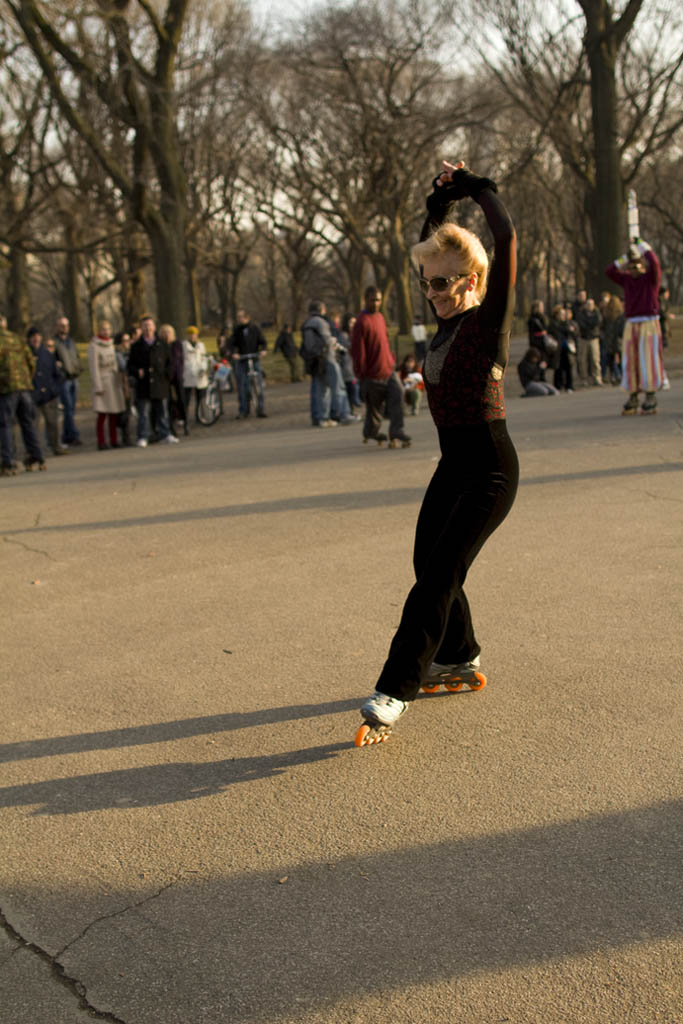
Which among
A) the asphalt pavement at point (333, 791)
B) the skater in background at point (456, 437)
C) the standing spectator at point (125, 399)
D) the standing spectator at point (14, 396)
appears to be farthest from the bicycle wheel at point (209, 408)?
the skater in background at point (456, 437)

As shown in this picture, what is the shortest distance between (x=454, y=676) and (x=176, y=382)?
1361 cm

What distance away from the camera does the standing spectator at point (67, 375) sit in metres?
17.3

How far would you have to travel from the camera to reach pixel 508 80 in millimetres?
30547

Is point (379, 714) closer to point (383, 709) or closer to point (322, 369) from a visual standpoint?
point (383, 709)

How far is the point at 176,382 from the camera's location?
17.8 meters

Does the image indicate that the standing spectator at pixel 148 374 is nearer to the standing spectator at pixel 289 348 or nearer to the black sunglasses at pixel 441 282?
the standing spectator at pixel 289 348

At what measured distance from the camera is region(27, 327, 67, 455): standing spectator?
1625cm

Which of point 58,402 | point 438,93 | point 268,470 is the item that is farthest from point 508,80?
point 268,470

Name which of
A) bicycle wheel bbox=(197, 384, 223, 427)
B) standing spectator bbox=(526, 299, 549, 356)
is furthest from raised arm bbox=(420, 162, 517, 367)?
standing spectator bbox=(526, 299, 549, 356)

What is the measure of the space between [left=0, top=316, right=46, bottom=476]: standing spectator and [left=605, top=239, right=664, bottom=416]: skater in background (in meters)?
7.11

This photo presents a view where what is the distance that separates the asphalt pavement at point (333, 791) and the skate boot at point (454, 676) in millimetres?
71

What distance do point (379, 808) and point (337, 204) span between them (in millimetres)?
35480

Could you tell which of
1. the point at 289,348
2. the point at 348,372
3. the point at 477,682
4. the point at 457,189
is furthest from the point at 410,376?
the point at 457,189

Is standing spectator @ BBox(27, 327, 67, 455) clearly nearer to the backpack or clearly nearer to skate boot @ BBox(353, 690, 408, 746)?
the backpack
